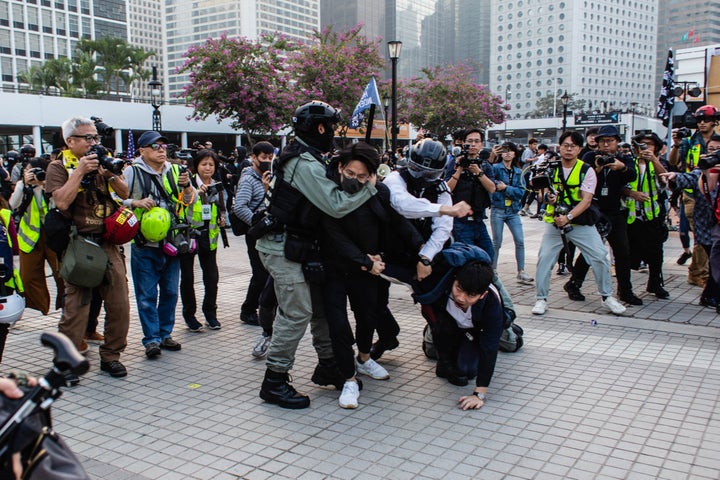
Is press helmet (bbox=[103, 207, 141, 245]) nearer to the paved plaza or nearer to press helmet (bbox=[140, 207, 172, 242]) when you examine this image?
press helmet (bbox=[140, 207, 172, 242])

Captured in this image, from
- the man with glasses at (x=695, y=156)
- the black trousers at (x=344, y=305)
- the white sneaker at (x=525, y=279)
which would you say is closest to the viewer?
the black trousers at (x=344, y=305)

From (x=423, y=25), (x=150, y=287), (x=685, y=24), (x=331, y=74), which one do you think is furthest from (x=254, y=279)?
(x=685, y=24)

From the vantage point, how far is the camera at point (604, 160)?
705cm

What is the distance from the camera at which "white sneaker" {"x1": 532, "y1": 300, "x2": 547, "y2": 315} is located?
696 cm

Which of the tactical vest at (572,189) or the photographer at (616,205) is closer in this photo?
the tactical vest at (572,189)

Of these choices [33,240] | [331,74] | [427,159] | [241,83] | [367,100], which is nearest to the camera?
[427,159]

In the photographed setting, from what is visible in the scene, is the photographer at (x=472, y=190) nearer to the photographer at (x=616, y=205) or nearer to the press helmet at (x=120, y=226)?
the photographer at (x=616, y=205)

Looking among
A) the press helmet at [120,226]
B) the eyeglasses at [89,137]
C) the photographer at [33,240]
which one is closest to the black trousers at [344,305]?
the press helmet at [120,226]

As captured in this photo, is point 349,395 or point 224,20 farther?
point 224,20

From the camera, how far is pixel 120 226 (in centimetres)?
498

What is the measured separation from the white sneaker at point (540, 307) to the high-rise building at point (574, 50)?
147 metres

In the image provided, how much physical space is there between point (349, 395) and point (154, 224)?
2280 millimetres

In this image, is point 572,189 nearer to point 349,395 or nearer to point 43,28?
point 349,395

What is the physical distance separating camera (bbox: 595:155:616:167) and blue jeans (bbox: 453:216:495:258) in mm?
1513
